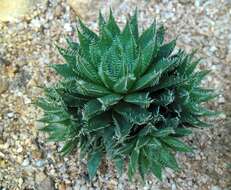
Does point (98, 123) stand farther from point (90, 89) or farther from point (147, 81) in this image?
point (147, 81)

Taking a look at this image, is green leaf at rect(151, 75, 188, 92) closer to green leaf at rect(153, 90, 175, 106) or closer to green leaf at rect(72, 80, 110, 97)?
green leaf at rect(153, 90, 175, 106)

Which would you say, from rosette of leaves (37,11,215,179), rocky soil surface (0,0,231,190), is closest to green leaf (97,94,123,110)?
rosette of leaves (37,11,215,179)

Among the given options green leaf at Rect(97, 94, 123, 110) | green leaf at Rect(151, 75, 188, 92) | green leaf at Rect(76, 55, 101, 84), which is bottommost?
green leaf at Rect(97, 94, 123, 110)

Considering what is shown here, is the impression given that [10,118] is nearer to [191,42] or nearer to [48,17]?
[48,17]

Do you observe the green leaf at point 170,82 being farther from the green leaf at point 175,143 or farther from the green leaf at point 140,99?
the green leaf at point 175,143

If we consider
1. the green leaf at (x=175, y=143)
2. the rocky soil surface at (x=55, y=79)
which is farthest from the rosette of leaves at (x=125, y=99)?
the rocky soil surface at (x=55, y=79)

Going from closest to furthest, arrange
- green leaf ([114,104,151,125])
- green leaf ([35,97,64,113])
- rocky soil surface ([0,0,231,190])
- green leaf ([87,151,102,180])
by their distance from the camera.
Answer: green leaf ([114,104,151,125]), green leaf ([35,97,64,113]), green leaf ([87,151,102,180]), rocky soil surface ([0,0,231,190])

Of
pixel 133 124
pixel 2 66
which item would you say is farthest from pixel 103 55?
pixel 2 66
